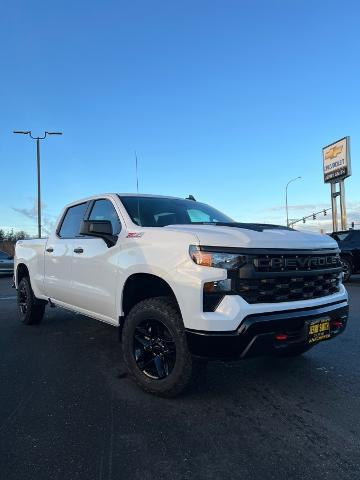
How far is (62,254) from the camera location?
5680 mm

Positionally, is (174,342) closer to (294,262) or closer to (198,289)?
(198,289)

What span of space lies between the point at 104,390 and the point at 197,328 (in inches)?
50.1

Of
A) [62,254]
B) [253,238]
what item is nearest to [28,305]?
[62,254]

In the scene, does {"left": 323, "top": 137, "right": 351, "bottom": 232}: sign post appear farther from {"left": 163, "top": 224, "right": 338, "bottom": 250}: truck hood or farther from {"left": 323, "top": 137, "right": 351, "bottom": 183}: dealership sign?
{"left": 163, "top": 224, "right": 338, "bottom": 250}: truck hood

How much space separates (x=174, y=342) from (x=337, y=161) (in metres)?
34.3

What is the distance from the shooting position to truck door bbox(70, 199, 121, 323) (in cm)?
453

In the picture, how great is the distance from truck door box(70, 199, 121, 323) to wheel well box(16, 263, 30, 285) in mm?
2242

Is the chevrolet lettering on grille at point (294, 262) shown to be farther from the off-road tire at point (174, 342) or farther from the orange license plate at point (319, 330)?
the off-road tire at point (174, 342)

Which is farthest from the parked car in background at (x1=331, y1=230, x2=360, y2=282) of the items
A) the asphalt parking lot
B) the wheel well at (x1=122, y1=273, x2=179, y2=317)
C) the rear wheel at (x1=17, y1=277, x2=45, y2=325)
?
the wheel well at (x1=122, y1=273, x2=179, y2=317)

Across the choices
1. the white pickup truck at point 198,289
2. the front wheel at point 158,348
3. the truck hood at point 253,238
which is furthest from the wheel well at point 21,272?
the truck hood at point 253,238

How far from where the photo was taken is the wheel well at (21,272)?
7324 mm

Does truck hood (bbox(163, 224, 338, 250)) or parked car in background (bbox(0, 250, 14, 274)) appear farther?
parked car in background (bbox(0, 250, 14, 274))

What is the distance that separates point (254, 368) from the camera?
470cm

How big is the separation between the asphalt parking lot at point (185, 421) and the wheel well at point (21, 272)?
229 cm
